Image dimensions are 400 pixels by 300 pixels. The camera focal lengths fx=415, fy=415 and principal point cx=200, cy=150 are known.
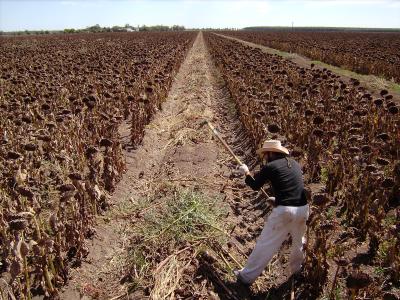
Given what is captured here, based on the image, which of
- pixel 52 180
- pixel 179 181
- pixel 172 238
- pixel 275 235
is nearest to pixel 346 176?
pixel 179 181

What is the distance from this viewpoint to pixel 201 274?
5695mm

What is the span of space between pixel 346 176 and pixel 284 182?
343 centimetres

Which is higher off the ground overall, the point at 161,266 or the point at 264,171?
the point at 264,171

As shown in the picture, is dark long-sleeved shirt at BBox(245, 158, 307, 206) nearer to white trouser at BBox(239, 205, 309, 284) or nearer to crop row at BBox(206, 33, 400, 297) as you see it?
white trouser at BBox(239, 205, 309, 284)

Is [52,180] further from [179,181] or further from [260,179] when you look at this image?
[260,179]

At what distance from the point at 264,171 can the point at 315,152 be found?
148 inches

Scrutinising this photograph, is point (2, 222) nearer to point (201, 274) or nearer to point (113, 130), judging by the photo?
point (201, 274)

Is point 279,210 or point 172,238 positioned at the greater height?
point 279,210

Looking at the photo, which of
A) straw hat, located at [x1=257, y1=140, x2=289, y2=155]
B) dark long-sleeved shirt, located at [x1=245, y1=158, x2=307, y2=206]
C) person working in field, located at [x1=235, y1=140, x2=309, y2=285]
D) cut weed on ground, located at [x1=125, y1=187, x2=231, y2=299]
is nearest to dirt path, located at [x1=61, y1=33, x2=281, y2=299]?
cut weed on ground, located at [x1=125, y1=187, x2=231, y2=299]

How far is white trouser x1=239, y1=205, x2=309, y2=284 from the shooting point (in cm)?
514

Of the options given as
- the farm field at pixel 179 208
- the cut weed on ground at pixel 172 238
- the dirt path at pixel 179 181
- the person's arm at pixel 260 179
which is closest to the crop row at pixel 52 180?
the farm field at pixel 179 208

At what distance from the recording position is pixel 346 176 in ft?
26.6

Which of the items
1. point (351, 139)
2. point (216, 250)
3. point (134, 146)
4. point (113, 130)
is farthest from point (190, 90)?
point (216, 250)

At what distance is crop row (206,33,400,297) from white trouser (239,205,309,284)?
0.26 m
